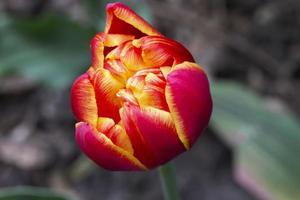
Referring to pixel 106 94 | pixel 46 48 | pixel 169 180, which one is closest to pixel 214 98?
pixel 46 48

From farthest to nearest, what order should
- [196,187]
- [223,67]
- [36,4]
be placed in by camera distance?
[36,4] → [223,67] → [196,187]

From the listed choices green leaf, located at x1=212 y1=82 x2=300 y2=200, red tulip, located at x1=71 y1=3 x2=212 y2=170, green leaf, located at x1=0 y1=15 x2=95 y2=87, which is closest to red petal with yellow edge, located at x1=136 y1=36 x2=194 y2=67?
red tulip, located at x1=71 y1=3 x2=212 y2=170

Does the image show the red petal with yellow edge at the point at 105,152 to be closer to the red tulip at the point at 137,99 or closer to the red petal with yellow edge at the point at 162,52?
the red tulip at the point at 137,99

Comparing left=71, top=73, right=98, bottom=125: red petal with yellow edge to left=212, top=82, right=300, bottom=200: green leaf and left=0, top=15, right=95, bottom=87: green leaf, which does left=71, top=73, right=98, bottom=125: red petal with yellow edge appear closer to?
left=212, top=82, right=300, bottom=200: green leaf

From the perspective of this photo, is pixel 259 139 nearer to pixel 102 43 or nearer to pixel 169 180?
pixel 169 180

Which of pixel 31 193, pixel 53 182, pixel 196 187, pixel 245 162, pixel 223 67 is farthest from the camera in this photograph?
pixel 223 67

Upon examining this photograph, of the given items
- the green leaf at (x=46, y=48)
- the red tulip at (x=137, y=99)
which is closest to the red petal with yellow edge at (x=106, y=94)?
the red tulip at (x=137, y=99)

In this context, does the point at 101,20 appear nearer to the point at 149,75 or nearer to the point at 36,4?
the point at 36,4

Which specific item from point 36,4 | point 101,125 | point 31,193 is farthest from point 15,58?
point 101,125
